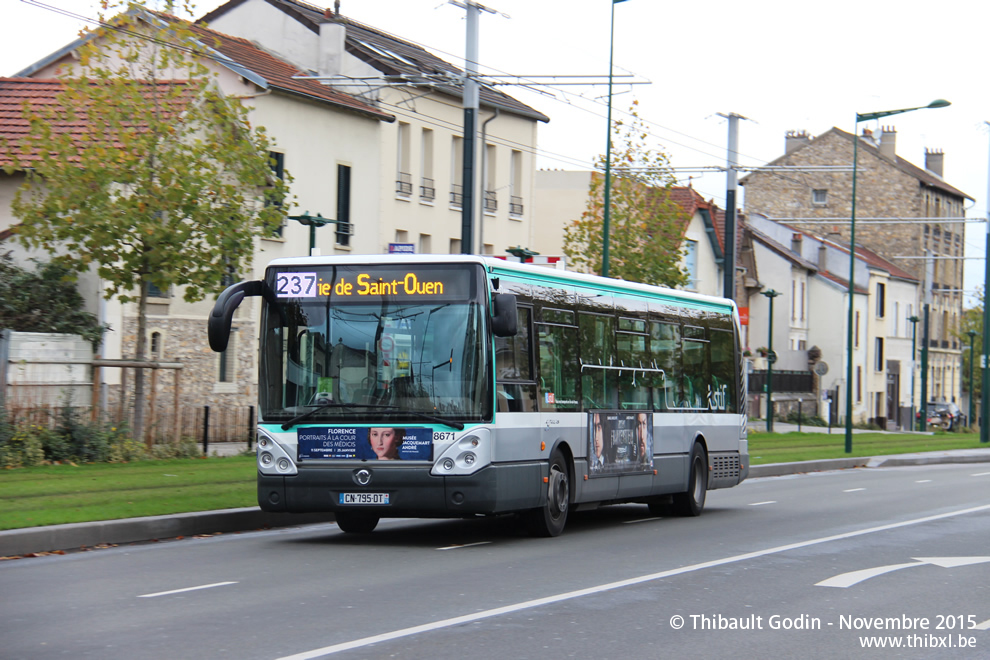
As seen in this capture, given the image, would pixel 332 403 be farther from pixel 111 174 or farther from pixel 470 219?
pixel 111 174

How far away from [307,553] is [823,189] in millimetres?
80356

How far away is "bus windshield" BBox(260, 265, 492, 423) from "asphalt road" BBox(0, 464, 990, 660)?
1.39 meters

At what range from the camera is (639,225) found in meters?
41.9

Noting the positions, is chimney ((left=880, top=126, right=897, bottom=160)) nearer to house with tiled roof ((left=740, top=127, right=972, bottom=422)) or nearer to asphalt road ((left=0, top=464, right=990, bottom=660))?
house with tiled roof ((left=740, top=127, right=972, bottom=422))

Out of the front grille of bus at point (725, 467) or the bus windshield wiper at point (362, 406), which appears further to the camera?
the front grille of bus at point (725, 467)

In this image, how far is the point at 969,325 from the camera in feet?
289

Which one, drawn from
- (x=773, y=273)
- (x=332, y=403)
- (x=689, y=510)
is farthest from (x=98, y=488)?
(x=773, y=273)

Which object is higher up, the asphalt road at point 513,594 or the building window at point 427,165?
the building window at point 427,165

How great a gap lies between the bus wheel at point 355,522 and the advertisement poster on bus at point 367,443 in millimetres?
1390

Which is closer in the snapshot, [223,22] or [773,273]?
[223,22]

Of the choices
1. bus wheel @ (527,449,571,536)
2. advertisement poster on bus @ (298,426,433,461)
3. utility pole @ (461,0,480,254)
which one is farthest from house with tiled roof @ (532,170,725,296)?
advertisement poster on bus @ (298,426,433,461)

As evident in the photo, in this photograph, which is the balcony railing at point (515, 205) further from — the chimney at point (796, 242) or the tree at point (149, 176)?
the chimney at point (796, 242)

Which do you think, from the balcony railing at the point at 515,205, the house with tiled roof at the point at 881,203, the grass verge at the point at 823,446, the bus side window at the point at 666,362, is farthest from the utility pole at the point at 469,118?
the house with tiled roof at the point at 881,203

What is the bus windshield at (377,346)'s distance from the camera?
1398 cm
